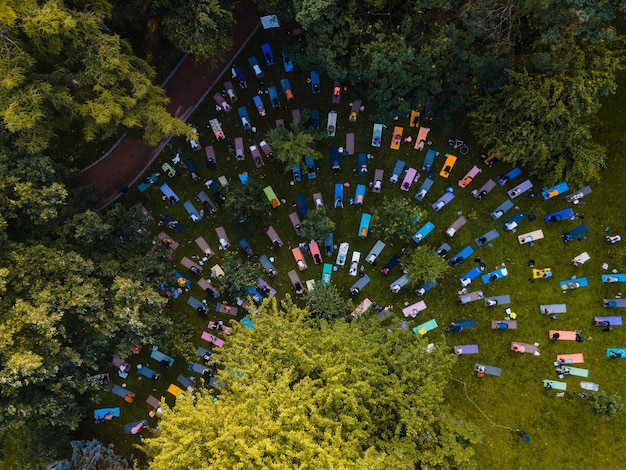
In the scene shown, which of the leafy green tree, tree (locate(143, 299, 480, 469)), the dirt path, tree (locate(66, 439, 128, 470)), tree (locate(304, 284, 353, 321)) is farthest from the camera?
the dirt path

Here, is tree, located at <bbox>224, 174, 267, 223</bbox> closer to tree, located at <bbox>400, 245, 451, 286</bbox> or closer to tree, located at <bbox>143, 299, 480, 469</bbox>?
tree, located at <bbox>143, 299, 480, 469</bbox>

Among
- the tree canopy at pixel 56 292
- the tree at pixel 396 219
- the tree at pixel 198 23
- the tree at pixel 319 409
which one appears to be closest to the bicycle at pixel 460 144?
the tree at pixel 396 219

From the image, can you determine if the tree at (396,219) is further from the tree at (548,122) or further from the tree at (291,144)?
the tree at (548,122)

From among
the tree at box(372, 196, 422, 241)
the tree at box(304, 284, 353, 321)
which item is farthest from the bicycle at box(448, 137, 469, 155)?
the tree at box(304, 284, 353, 321)

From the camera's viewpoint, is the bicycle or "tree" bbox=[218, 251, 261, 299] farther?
the bicycle

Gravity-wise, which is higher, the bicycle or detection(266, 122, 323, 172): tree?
the bicycle
